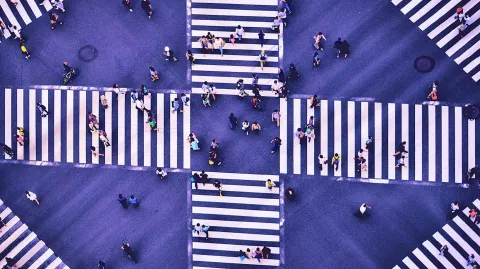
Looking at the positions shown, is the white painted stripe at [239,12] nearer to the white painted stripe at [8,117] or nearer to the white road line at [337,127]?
the white road line at [337,127]

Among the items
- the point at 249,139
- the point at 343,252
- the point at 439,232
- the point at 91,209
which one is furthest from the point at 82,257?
the point at 439,232

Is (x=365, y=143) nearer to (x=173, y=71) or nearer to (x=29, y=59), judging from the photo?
(x=173, y=71)

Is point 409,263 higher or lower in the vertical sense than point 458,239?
lower

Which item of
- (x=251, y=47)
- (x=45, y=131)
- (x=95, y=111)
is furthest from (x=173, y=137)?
(x=45, y=131)

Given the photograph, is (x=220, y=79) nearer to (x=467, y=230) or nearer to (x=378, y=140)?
(x=378, y=140)

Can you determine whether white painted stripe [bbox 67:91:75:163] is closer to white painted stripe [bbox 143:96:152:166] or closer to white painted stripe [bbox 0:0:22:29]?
white painted stripe [bbox 143:96:152:166]
